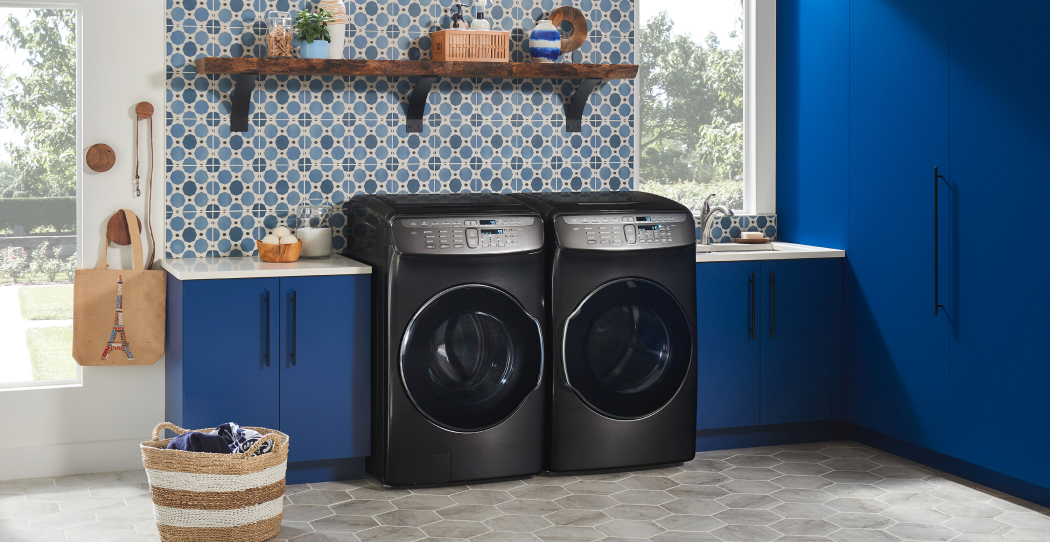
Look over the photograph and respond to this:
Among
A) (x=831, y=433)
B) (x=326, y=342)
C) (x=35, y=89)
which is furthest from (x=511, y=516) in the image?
(x=35, y=89)

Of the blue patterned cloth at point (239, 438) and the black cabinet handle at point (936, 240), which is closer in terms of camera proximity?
the blue patterned cloth at point (239, 438)

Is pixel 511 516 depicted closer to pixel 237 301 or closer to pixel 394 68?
pixel 237 301

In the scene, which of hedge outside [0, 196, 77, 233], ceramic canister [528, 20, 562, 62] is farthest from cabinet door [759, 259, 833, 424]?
hedge outside [0, 196, 77, 233]

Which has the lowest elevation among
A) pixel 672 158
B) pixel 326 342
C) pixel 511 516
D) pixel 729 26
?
pixel 511 516

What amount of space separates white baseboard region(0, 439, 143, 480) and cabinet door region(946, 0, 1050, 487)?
3080mm

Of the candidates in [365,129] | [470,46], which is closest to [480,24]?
[470,46]

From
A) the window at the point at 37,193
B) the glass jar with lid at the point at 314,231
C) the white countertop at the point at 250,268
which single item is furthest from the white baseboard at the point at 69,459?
the glass jar with lid at the point at 314,231

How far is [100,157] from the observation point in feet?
11.4

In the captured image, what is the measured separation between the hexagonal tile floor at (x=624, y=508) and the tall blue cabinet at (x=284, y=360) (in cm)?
21

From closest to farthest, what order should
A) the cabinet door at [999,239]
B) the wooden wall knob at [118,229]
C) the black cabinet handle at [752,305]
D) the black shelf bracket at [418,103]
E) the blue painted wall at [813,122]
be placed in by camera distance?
the cabinet door at [999,239], the wooden wall knob at [118,229], the black shelf bracket at [418,103], the black cabinet handle at [752,305], the blue painted wall at [813,122]

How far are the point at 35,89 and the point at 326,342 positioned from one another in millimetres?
1421

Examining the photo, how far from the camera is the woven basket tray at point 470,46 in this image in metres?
3.71

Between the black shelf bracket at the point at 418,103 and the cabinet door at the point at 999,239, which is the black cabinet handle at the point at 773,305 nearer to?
the cabinet door at the point at 999,239

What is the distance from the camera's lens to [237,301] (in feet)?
10.6
